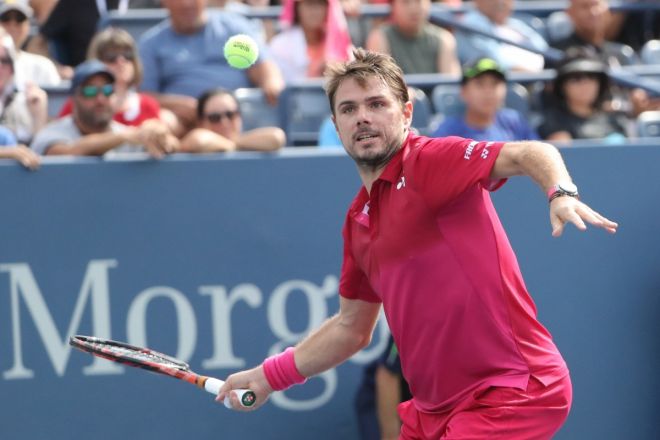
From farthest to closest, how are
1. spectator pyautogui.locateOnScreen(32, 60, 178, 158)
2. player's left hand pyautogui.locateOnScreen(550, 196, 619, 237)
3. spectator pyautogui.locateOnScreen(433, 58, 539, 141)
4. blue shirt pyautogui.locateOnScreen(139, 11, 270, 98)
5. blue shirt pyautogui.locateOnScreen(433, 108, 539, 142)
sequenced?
1. blue shirt pyautogui.locateOnScreen(139, 11, 270, 98)
2. spectator pyautogui.locateOnScreen(433, 58, 539, 141)
3. blue shirt pyautogui.locateOnScreen(433, 108, 539, 142)
4. spectator pyautogui.locateOnScreen(32, 60, 178, 158)
5. player's left hand pyautogui.locateOnScreen(550, 196, 619, 237)

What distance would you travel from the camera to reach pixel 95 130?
6.50 m

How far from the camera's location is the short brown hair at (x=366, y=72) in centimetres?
403

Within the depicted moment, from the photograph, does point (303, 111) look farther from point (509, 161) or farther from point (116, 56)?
point (509, 161)

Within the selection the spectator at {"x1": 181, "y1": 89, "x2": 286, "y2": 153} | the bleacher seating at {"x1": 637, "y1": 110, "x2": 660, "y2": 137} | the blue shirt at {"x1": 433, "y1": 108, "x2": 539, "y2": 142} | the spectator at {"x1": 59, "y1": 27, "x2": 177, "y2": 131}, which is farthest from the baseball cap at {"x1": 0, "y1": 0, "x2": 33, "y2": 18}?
the bleacher seating at {"x1": 637, "y1": 110, "x2": 660, "y2": 137}

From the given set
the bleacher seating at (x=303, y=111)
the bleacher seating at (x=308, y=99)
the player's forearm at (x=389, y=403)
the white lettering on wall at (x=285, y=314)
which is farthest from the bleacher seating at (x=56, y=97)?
the player's forearm at (x=389, y=403)

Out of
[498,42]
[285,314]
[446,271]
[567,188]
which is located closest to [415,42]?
[498,42]

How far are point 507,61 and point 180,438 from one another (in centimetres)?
426

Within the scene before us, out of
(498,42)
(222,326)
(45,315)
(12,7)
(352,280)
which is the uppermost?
(12,7)

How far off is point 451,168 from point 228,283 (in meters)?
2.46

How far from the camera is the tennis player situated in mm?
3869

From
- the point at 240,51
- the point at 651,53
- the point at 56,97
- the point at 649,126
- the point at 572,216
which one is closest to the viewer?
the point at 572,216

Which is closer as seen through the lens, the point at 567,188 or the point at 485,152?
the point at 567,188

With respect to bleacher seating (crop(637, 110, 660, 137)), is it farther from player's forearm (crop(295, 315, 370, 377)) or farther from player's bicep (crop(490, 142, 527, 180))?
player's bicep (crop(490, 142, 527, 180))

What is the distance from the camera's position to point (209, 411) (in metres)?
6.04
